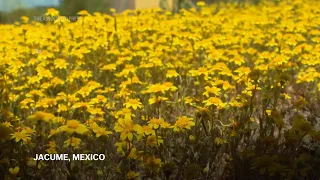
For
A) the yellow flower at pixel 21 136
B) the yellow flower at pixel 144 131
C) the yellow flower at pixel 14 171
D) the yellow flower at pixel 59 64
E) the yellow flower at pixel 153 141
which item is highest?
the yellow flower at pixel 59 64

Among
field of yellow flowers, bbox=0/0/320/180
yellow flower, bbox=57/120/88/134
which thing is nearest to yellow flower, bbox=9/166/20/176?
field of yellow flowers, bbox=0/0/320/180

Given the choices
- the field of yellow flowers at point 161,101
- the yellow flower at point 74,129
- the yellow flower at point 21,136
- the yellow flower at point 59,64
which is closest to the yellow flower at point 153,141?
the field of yellow flowers at point 161,101

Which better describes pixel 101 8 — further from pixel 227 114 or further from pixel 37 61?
pixel 227 114

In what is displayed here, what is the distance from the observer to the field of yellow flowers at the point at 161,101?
8.59ft

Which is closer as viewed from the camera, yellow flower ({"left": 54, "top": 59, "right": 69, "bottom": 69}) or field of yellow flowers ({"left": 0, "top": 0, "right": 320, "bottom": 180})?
field of yellow flowers ({"left": 0, "top": 0, "right": 320, "bottom": 180})

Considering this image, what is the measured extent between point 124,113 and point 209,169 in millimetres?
781

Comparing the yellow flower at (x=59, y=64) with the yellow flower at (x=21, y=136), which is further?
the yellow flower at (x=59, y=64)

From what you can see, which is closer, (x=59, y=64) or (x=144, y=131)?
(x=144, y=131)

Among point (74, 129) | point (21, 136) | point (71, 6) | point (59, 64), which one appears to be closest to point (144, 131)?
point (74, 129)

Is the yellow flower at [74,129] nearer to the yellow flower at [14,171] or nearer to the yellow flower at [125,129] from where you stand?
the yellow flower at [125,129]

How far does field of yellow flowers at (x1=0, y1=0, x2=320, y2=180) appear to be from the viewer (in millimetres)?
2619

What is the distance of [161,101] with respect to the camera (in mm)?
3553

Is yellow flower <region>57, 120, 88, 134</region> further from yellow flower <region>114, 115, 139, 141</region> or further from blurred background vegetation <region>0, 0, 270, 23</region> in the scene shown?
blurred background vegetation <region>0, 0, 270, 23</region>

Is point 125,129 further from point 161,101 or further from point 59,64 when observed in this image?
point 59,64
